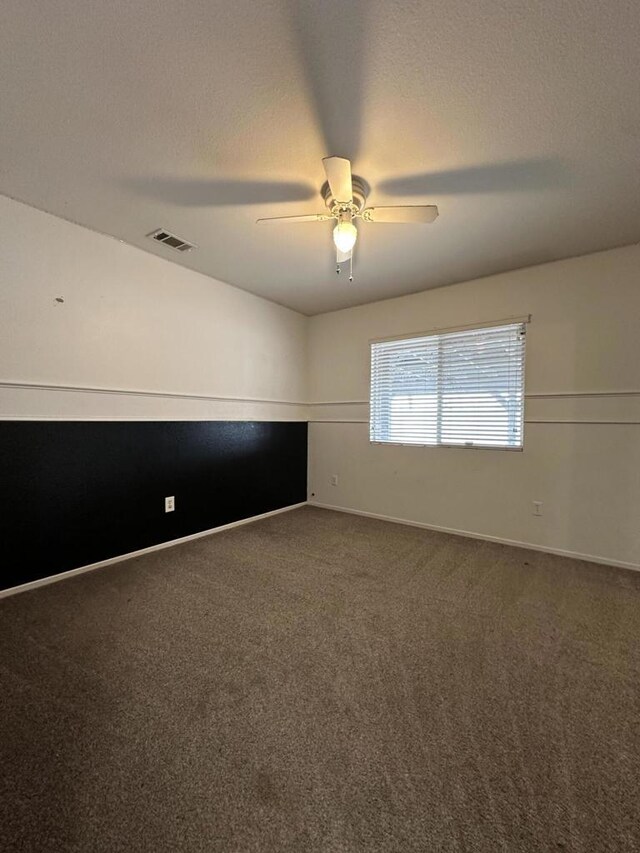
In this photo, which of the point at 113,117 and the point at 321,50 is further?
the point at 113,117

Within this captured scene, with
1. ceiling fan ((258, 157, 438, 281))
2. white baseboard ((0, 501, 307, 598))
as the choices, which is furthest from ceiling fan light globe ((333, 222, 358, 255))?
white baseboard ((0, 501, 307, 598))

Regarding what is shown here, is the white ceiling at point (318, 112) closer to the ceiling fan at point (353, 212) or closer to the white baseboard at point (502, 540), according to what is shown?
the ceiling fan at point (353, 212)

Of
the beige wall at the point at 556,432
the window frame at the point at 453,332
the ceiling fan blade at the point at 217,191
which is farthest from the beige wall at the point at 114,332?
the beige wall at the point at 556,432

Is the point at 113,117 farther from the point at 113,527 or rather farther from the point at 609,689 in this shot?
the point at 609,689

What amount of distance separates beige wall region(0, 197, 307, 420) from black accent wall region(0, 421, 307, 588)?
0.51 feet

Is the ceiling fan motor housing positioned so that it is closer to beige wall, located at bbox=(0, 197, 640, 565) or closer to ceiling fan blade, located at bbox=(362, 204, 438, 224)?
ceiling fan blade, located at bbox=(362, 204, 438, 224)

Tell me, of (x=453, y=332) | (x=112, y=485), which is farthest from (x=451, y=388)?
(x=112, y=485)

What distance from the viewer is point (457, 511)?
3.21 m

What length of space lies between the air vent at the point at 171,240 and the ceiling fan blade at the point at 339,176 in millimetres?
1383

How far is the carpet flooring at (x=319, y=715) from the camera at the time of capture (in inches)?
35.9

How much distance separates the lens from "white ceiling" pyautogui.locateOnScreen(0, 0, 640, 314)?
3.70 feet

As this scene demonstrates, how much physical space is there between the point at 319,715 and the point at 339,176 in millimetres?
2200

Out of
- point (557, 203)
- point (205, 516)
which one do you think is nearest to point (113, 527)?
point (205, 516)

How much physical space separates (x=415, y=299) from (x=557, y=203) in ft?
4.95
